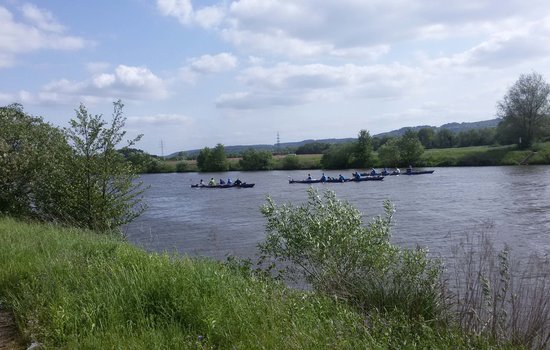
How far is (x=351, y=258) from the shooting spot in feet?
31.6

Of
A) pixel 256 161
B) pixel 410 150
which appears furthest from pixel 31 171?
pixel 256 161

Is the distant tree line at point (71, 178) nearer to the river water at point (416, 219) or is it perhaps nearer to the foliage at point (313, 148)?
the river water at point (416, 219)

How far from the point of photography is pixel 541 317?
20.6ft

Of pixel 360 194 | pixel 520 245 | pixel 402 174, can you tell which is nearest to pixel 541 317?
pixel 520 245

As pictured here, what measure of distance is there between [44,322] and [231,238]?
1845cm

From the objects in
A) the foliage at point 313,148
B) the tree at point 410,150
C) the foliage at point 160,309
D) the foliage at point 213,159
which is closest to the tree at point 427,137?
the foliage at point 313,148

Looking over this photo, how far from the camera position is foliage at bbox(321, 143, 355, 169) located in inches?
3670

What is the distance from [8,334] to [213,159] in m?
104

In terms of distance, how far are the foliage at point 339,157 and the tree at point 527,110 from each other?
26861 mm

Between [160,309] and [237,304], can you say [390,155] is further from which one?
[160,309]

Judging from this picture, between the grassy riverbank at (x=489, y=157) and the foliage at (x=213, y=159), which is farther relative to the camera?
the foliage at (x=213, y=159)

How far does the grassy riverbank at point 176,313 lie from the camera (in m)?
4.37

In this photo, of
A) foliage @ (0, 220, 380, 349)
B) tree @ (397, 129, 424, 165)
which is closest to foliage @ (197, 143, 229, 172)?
tree @ (397, 129, 424, 165)

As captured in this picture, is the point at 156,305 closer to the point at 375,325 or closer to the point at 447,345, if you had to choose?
the point at 375,325
